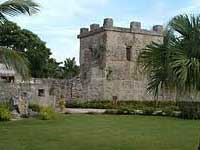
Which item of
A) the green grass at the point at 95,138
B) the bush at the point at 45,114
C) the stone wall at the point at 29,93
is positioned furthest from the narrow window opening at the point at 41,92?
the green grass at the point at 95,138

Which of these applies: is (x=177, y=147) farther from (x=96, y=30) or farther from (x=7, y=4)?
(x=96, y=30)

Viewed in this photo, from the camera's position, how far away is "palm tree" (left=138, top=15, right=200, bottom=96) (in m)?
9.74

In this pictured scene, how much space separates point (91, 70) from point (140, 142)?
27243 mm

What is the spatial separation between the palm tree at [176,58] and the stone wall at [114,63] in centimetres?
2834

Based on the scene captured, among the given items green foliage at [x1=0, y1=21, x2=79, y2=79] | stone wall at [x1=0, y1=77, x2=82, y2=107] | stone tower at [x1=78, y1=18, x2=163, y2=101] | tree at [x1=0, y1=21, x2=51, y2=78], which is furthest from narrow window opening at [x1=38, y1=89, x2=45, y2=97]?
tree at [x1=0, y1=21, x2=51, y2=78]

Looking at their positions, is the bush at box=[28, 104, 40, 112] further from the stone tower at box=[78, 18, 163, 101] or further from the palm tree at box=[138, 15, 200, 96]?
the palm tree at box=[138, 15, 200, 96]

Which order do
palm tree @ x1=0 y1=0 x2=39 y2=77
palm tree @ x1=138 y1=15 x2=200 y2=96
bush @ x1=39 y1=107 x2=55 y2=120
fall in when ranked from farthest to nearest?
1. bush @ x1=39 y1=107 x2=55 y2=120
2. palm tree @ x1=0 y1=0 x2=39 y2=77
3. palm tree @ x1=138 y1=15 x2=200 y2=96

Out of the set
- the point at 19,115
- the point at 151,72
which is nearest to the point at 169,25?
the point at 151,72

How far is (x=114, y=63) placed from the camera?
1603 inches

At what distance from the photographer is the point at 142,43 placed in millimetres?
42094

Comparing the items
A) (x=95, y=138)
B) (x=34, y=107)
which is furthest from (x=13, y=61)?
(x=34, y=107)

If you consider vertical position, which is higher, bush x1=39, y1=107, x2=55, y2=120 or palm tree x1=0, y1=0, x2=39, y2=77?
palm tree x1=0, y1=0, x2=39, y2=77

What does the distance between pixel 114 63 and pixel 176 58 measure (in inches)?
1213

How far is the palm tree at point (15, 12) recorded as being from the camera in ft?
39.5
